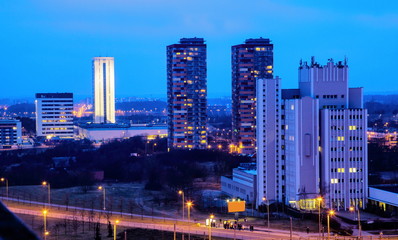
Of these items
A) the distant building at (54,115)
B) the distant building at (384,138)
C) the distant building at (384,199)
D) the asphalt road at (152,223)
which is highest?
the distant building at (54,115)

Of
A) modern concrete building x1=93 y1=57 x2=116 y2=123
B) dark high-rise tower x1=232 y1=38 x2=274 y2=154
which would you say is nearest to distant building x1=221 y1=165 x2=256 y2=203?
dark high-rise tower x1=232 y1=38 x2=274 y2=154

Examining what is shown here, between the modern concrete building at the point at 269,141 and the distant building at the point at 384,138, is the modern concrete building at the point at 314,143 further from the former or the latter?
the distant building at the point at 384,138

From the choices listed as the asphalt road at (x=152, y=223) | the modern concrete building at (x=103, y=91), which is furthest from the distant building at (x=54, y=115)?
the asphalt road at (x=152, y=223)

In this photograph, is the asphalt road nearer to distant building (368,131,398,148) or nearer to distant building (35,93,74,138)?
distant building (368,131,398,148)

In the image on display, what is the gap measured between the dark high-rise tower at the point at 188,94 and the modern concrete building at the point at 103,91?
3195cm

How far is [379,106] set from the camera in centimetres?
10888

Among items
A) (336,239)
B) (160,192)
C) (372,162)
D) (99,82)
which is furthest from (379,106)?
(336,239)

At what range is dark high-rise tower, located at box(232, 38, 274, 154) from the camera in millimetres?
48000

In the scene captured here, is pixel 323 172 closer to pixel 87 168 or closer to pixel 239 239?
pixel 239 239

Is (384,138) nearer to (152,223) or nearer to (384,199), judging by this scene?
(384,199)

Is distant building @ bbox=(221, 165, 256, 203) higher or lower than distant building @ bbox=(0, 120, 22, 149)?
lower

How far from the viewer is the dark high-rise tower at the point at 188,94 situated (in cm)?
4881

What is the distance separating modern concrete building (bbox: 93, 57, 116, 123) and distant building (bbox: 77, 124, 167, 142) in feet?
58.4

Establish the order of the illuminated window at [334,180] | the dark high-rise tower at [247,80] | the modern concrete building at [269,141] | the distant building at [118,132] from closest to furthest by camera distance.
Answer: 1. the illuminated window at [334,180]
2. the modern concrete building at [269,141]
3. the dark high-rise tower at [247,80]
4. the distant building at [118,132]
